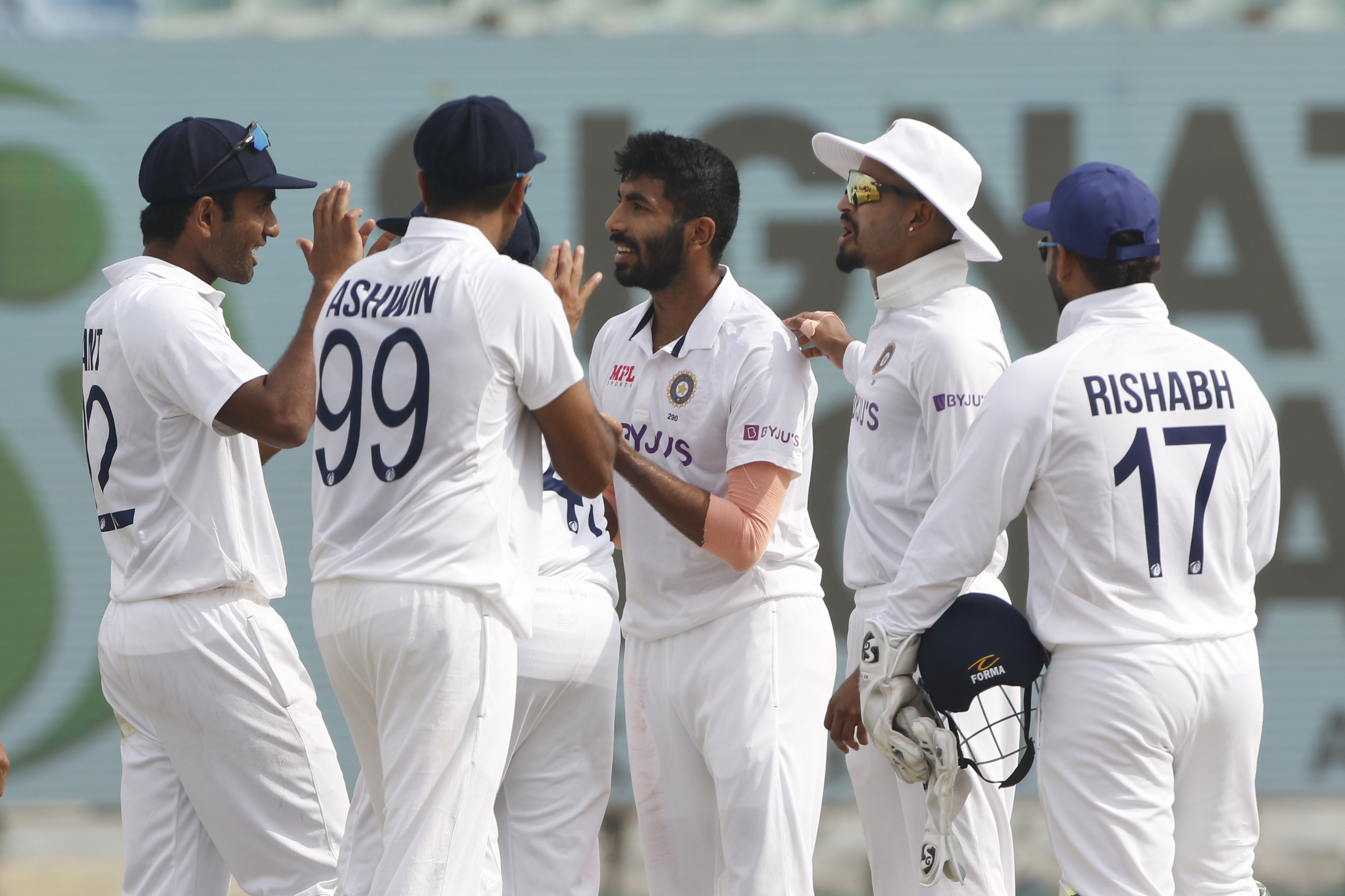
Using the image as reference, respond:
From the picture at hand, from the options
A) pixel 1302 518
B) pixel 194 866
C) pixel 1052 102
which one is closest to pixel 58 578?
pixel 194 866

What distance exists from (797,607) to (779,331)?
0.76 meters

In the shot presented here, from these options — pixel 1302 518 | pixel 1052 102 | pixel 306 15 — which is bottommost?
pixel 1302 518

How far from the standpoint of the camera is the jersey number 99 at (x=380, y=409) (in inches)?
117

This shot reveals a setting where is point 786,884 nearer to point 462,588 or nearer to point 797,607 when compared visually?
point 797,607

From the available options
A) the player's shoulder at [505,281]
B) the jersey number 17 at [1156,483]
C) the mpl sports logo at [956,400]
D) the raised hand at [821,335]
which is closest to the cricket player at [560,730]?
the player's shoulder at [505,281]

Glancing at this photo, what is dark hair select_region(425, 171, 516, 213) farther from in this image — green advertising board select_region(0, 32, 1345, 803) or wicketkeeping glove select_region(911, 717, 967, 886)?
green advertising board select_region(0, 32, 1345, 803)

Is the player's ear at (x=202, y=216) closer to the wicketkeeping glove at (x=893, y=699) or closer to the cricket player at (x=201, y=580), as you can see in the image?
the cricket player at (x=201, y=580)

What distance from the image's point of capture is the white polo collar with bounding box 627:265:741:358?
3.85m

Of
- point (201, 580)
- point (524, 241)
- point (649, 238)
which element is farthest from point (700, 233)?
point (201, 580)

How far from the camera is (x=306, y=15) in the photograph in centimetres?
705

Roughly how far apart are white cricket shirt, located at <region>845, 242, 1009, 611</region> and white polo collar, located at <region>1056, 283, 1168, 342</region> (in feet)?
1.38

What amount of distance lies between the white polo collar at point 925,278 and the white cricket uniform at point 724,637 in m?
0.31

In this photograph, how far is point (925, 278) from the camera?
3885 mm

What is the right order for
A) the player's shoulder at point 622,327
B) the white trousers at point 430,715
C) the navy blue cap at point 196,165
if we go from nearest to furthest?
the white trousers at point 430,715, the navy blue cap at point 196,165, the player's shoulder at point 622,327
